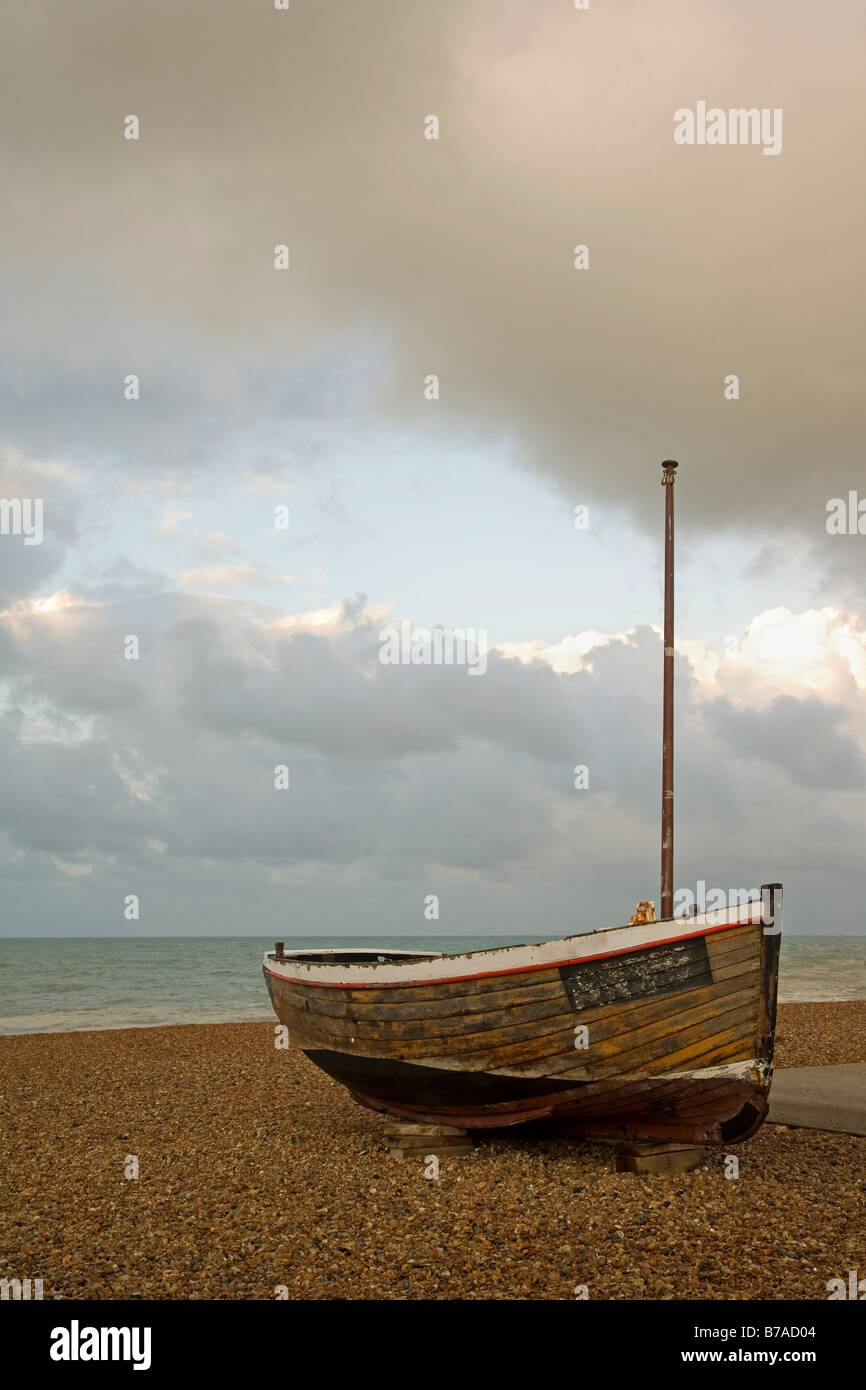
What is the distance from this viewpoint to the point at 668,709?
12.0 m

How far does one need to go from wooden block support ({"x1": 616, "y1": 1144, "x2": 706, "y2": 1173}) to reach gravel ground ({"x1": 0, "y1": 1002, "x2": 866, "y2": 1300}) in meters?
0.13

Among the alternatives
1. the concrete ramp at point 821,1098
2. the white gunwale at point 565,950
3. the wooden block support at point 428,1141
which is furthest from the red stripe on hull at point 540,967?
the concrete ramp at point 821,1098

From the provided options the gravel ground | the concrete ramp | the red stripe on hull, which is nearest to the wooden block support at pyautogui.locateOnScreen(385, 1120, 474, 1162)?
the gravel ground

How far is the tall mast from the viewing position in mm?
11633

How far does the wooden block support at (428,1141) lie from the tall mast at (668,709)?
3.59 metres

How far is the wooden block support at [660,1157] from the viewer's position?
884 centimetres

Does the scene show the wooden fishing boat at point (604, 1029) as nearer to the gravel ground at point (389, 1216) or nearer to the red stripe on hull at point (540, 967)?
the red stripe on hull at point (540, 967)

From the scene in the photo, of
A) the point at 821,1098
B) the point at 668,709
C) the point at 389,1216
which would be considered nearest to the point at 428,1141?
the point at 389,1216

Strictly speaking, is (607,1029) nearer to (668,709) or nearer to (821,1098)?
(668,709)

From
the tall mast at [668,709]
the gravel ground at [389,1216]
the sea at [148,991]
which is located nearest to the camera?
the gravel ground at [389,1216]

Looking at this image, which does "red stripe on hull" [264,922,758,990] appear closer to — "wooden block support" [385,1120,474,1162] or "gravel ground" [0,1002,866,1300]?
"wooden block support" [385,1120,474,1162]
